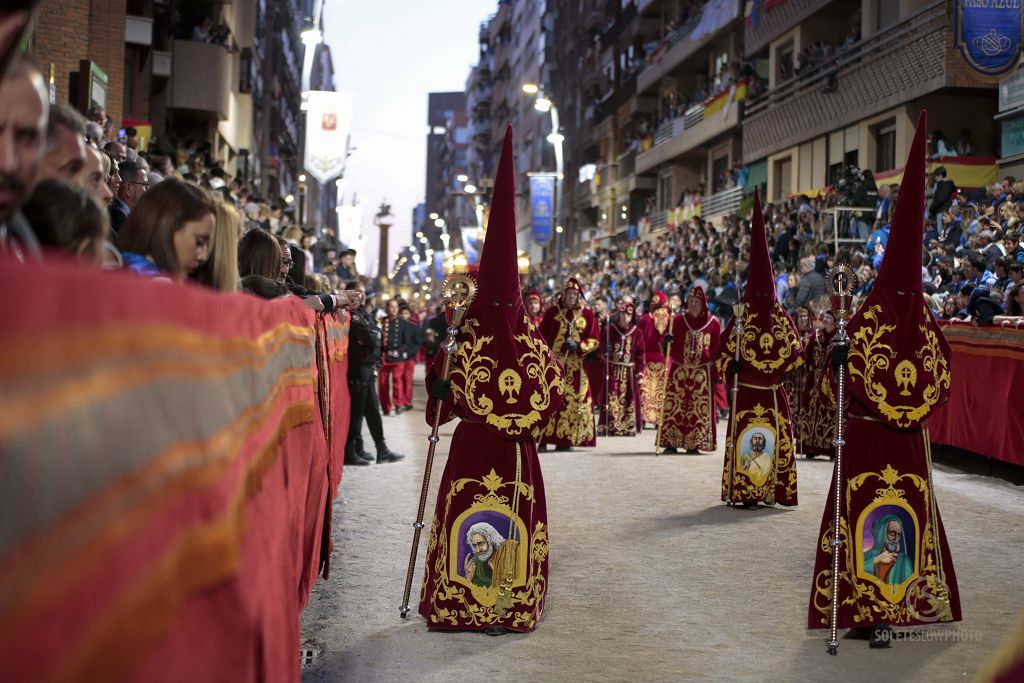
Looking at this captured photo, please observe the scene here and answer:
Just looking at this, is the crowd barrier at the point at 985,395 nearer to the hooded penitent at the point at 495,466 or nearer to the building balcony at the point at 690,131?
the hooded penitent at the point at 495,466

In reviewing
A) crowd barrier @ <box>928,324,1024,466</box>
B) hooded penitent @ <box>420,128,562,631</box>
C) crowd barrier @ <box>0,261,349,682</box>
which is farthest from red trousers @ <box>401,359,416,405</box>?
crowd barrier @ <box>0,261,349,682</box>

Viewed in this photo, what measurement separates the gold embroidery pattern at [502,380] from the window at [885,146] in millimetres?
23840

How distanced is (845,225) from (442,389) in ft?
64.9

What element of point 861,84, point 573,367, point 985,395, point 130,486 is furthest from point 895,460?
point 861,84

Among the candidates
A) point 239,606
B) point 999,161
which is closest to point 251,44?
point 999,161

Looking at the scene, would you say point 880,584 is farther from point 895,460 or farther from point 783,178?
point 783,178

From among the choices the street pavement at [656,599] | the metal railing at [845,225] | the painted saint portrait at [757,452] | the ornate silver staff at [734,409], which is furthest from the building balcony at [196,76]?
the painted saint portrait at [757,452]

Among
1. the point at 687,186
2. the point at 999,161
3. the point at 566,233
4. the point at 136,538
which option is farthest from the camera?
the point at 566,233

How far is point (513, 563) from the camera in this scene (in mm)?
7160

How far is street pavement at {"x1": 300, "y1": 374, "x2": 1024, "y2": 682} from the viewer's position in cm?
627

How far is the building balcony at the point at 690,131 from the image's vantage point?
137ft

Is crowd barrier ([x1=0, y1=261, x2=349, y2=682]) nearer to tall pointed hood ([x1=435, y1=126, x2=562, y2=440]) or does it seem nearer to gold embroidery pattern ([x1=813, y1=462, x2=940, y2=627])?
tall pointed hood ([x1=435, y1=126, x2=562, y2=440])

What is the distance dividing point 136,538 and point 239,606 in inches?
37.3

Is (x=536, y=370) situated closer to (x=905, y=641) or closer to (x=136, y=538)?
(x=905, y=641)
